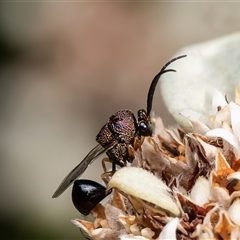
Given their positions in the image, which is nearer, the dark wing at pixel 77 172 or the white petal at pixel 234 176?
the white petal at pixel 234 176

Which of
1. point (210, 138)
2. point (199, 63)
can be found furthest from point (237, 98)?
point (199, 63)

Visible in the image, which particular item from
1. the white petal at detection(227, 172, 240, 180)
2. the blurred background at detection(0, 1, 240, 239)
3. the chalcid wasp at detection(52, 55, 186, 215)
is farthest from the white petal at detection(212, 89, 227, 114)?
the blurred background at detection(0, 1, 240, 239)

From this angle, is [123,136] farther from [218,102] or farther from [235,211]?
[235,211]

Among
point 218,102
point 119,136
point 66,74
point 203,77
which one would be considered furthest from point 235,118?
point 66,74

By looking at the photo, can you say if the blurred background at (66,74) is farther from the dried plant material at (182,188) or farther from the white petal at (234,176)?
the white petal at (234,176)

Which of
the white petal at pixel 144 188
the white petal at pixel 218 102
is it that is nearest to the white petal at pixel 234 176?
the white petal at pixel 144 188

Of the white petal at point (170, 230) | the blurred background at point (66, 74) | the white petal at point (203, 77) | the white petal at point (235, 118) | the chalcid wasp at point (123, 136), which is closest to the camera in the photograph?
the white petal at point (170, 230)

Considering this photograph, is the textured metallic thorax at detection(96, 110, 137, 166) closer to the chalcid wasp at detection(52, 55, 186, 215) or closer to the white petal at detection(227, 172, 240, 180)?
the chalcid wasp at detection(52, 55, 186, 215)
